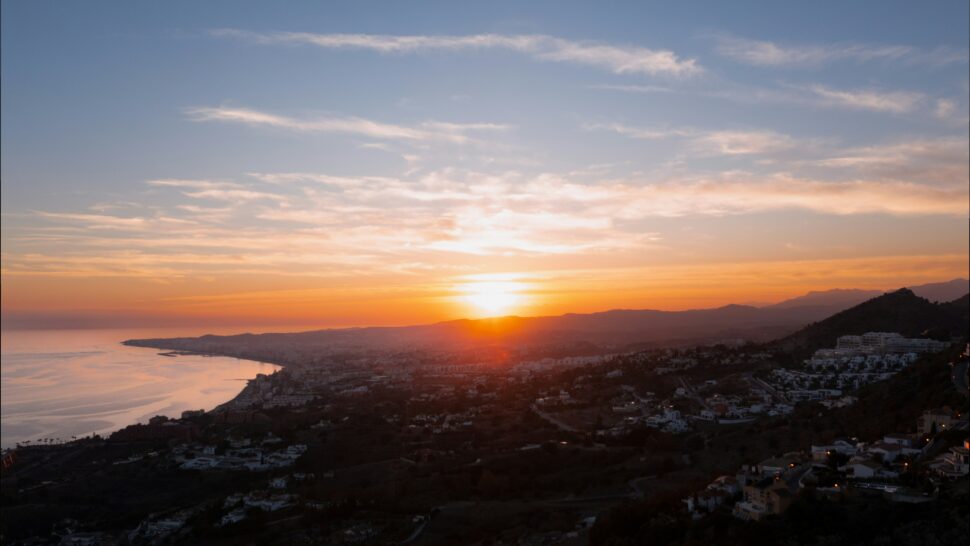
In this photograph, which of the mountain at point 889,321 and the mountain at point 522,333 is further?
the mountain at point 522,333

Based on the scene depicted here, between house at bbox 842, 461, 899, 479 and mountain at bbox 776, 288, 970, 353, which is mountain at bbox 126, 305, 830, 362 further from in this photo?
house at bbox 842, 461, 899, 479

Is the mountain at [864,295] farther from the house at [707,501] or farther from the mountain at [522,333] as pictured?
the house at [707,501]

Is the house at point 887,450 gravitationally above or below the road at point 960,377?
below

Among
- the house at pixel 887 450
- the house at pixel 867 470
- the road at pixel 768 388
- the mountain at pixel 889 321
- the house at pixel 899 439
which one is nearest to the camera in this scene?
the house at pixel 867 470

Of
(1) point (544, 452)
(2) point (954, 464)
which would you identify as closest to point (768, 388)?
(1) point (544, 452)

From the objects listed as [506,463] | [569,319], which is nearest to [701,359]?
[506,463]

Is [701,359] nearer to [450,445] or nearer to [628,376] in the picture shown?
[628,376]

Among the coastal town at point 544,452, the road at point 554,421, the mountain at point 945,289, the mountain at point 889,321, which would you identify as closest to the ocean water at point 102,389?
the coastal town at point 544,452

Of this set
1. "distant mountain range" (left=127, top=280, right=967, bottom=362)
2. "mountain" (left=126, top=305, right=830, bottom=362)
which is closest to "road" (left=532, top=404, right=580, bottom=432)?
"distant mountain range" (left=127, top=280, right=967, bottom=362)
